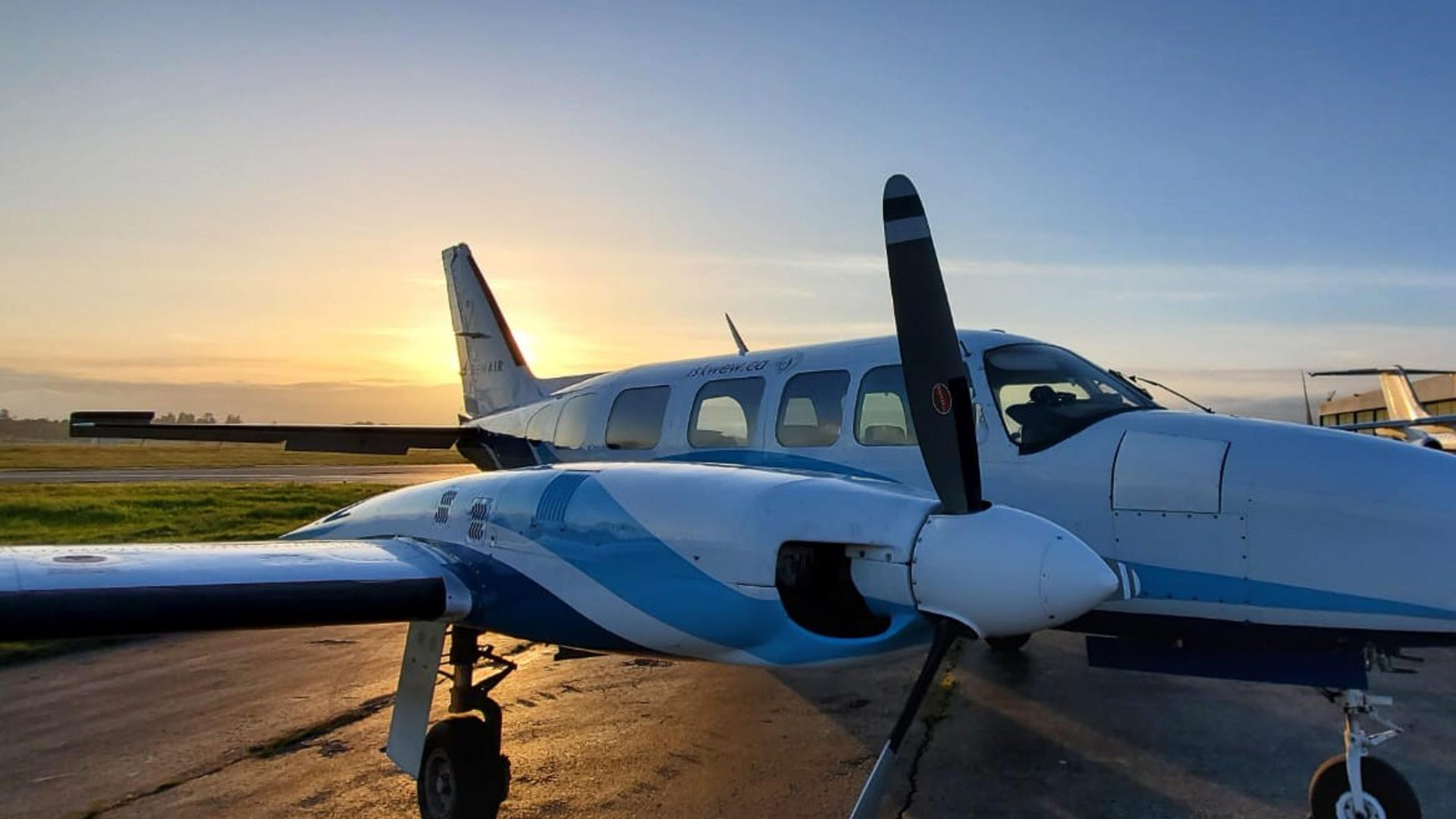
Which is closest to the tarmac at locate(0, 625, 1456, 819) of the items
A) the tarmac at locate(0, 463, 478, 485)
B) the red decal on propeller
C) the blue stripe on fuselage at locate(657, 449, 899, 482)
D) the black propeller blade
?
the black propeller blade

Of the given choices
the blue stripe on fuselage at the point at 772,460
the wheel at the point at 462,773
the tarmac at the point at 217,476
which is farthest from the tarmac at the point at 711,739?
the tarmac at the point at 217,476

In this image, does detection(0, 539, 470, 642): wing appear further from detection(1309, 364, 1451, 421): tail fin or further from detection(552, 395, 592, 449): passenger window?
detection(1309, 364, 1451, 421): tail fin

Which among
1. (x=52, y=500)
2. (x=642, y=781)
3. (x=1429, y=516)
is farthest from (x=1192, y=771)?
(x=52, y=500)

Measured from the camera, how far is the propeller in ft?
11.5

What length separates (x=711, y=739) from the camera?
638 cm

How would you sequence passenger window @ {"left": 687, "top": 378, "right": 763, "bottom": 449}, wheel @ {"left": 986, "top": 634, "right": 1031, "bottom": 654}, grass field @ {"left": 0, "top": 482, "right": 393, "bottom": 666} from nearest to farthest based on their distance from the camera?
passenger window @ {"left": 687, "top": 378, "right": 763, "bottom": 449} < wheel @ {"left": 986, "top": 634, "right": 1031, "bottom": 654} < grass field @ {"left": 0, "top": 482, "right": 393, "bottom": 666}

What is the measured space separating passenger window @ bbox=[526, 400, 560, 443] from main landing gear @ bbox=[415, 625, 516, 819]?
3100 millimetres

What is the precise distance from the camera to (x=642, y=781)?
5.57 meters

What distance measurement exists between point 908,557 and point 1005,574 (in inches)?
Result: 14.7

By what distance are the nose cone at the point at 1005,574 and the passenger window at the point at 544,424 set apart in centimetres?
511

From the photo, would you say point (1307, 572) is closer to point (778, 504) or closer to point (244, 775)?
point (778, 504)

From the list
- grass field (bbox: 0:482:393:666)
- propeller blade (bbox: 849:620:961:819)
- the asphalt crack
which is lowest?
the asphalt crack

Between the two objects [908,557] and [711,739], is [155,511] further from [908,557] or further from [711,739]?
[908,557]

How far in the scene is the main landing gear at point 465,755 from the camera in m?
4.93
